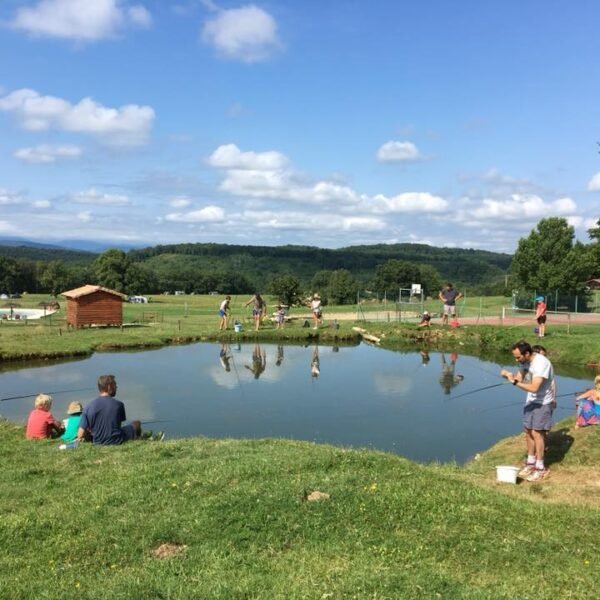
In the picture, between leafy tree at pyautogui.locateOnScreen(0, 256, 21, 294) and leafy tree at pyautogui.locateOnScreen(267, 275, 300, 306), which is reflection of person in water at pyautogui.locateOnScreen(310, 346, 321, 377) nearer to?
leafy tree at pyautogui.locateOnScreen(267, 275, 300, 306)

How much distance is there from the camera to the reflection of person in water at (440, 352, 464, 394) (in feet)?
59.1

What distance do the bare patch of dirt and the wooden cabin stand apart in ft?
84.4

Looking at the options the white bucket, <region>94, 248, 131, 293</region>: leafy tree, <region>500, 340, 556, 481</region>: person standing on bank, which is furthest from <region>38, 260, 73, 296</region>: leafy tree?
the white bucket

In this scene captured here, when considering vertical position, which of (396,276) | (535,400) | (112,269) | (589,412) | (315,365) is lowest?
(315,365)

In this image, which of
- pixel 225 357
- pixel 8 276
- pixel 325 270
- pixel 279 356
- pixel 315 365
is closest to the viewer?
pixel 315 365

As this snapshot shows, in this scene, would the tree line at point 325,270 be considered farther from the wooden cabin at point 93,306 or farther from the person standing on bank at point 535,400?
the person standing on bank at point 535,400

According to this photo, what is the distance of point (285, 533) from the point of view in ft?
19.0

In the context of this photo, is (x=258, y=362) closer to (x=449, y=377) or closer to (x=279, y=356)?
(x=279, y=356)

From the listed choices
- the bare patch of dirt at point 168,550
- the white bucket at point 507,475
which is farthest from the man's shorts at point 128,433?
the white bucket at point 507,475

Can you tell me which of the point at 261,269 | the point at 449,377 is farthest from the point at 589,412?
the point at 261,269

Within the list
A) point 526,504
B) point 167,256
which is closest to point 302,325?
point 526,504

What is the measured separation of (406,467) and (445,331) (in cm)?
2110

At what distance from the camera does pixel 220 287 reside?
128250 mm

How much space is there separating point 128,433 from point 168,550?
15.0 feet
